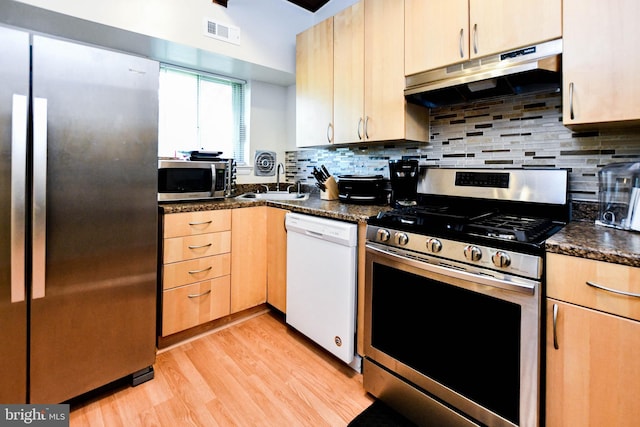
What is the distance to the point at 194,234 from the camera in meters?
2.02

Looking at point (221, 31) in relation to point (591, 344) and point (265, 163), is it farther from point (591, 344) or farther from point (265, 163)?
point (591, 344)

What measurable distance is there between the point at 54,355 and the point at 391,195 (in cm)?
200

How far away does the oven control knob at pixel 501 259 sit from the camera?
1.11 m

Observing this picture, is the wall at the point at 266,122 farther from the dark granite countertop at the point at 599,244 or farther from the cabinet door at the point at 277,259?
the dark granite countertop at the point at 599,244

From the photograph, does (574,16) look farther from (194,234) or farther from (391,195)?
(194,234)

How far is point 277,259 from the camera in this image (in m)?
2.32

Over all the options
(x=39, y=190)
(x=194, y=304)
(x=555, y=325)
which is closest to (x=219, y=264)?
(x=194, y=304)

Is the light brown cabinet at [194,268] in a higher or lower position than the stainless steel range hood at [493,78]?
lower

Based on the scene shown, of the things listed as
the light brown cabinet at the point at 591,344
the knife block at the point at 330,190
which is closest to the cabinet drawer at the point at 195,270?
the knife block at the point at 330,190

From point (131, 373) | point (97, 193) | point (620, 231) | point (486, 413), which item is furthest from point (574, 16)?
point (131, 373)

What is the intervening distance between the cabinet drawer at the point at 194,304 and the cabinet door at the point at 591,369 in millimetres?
1839

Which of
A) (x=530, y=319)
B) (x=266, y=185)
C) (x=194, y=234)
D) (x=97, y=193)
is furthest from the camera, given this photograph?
(x=266, y=185)

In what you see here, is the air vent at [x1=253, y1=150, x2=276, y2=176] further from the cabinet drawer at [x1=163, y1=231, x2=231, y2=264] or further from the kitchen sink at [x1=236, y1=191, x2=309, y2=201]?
the cabinet drawer at [x1=163, y1=231, x2=231, y2=264]

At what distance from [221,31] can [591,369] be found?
2.76 meters
